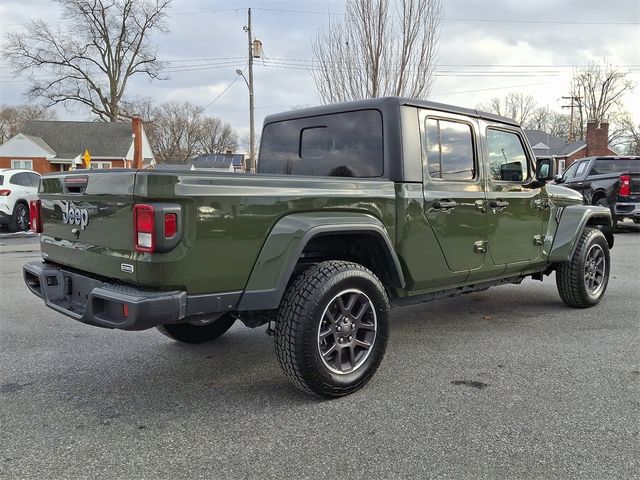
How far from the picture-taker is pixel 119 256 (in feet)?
9.35

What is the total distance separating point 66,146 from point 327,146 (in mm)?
46865

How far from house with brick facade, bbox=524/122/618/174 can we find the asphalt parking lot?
28972 millimetres

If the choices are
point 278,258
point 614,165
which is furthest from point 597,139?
point 278,258

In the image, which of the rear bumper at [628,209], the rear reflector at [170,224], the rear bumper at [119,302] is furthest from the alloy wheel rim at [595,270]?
the rear bumper at [628,209]

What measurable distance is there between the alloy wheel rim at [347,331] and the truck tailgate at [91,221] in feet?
3.95

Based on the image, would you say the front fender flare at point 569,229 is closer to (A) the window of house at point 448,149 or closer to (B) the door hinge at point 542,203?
(B) the door hinge at point 542,203

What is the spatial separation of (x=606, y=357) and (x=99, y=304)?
145 inches

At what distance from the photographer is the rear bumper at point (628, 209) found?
12.6 meters

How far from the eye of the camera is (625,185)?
12.6 meters

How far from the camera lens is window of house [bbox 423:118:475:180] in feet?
13.0

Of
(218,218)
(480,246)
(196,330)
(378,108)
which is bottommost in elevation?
(196,330)

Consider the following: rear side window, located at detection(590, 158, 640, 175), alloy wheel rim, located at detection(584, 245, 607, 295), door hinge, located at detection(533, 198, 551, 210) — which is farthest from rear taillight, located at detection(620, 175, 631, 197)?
door hinge, located at detection(533, 198, 551, 210)

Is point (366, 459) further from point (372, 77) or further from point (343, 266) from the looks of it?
point (372, 77)

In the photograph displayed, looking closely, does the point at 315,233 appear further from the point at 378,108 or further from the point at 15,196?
the point at 15,196
